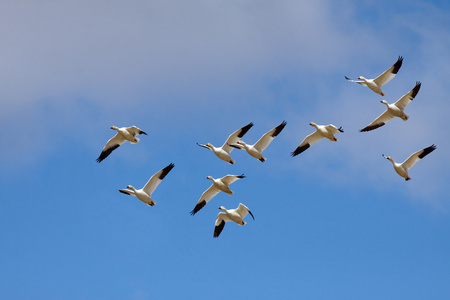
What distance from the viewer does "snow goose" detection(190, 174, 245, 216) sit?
20391 millimetres

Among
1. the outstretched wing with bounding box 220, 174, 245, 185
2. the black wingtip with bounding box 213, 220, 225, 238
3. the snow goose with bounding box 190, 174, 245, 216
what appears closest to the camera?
the outstretched wing with bounding box 220, 174, 245, 185

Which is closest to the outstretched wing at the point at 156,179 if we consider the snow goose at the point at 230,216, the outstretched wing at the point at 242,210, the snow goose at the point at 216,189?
the snow goose at the point at 216,189

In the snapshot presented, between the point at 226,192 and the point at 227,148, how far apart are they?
146 cm

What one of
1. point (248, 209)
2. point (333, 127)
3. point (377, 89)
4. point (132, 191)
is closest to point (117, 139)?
point (132, 191)

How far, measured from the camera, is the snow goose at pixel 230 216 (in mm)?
20406

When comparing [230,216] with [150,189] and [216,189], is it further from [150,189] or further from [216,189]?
[150,189]

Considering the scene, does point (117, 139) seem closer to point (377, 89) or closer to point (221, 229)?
point (221, 229)

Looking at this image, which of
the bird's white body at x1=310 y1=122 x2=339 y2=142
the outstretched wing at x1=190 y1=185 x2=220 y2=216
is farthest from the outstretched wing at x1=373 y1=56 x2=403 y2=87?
the outstretched wing at x1=190 y1=185 x2=220 y2=216

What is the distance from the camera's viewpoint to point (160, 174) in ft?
68.1

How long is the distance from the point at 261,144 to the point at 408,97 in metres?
4.82

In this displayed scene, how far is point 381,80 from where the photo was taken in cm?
2147

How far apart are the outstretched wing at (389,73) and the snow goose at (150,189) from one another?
23.1 ft

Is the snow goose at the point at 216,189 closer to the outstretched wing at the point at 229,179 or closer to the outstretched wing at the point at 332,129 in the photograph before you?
the outstretched wing at the point at 229,179

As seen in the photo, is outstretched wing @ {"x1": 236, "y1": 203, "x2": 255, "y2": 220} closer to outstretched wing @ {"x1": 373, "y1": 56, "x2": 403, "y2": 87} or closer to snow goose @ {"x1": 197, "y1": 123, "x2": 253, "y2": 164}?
snow goose @ {"x1": 197, "y1": 123, "x2": 253, "y2": 164}
